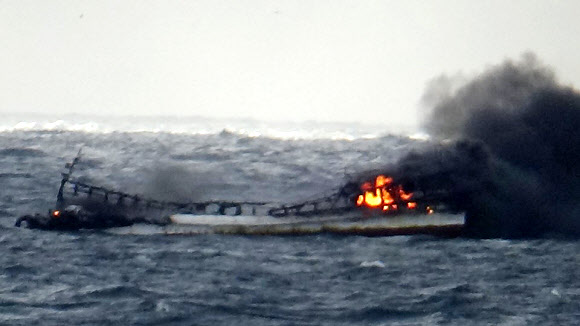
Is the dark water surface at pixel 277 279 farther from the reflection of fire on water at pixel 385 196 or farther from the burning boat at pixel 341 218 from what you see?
the reflection of fire on water at pixel 385 196

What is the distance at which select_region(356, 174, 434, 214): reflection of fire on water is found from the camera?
80500mm

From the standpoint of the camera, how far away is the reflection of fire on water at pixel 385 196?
80500 millimetres

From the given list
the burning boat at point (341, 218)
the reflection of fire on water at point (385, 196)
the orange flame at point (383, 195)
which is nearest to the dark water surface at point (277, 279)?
the burning boat at point (341, 218)

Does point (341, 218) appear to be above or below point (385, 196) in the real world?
below

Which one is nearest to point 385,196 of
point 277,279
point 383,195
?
point 383,195

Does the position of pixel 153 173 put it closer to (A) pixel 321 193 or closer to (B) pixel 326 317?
(A) pixel 321 193

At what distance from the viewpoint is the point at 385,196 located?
8200cm

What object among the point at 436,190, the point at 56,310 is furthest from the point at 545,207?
the point at 56,310

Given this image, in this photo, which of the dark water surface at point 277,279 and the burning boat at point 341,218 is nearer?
the dark water surface at point 277,279

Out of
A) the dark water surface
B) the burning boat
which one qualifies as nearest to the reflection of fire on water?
the burning boat

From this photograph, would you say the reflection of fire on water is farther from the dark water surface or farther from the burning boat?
the dark water surface

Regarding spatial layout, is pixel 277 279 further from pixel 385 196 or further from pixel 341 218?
pixel 385 196

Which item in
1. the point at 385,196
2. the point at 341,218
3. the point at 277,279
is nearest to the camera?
the point at 277,279

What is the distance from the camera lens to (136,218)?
82.4 metres
